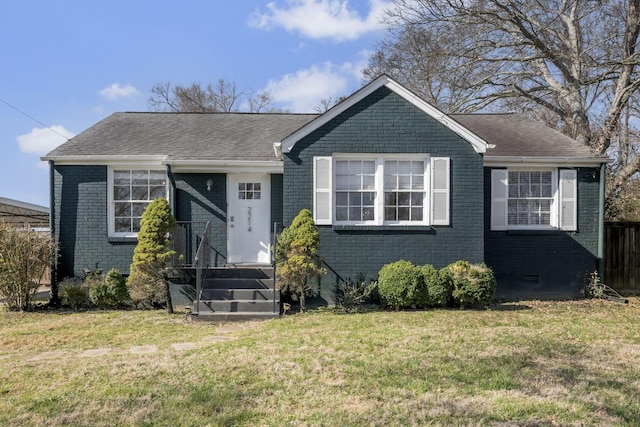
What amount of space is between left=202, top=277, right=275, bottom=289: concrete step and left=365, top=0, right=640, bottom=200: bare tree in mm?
9967

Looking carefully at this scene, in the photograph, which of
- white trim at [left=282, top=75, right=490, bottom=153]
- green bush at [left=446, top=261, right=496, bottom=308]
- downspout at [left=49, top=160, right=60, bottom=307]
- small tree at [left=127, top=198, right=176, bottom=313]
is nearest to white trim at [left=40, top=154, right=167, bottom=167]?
downspout at [left=49, top=160, right=60, bottom=307]

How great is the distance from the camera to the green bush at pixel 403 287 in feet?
28.3

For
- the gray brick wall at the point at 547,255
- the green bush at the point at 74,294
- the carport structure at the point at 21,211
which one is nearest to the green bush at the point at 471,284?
the gray brick wall at the point at 547,255

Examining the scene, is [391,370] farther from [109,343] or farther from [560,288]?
[560,288]

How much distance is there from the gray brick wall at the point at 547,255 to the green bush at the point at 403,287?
2.66 metres

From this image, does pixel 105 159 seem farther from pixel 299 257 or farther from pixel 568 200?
pixel 568 200

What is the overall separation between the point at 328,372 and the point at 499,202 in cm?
722

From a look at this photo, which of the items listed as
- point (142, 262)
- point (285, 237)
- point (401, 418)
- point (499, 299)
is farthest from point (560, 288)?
point (142, 262)

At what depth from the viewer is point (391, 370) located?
5.09m

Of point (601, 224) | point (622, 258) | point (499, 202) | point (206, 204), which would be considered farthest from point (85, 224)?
point (622, 258)

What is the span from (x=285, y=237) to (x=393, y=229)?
2.34 metres

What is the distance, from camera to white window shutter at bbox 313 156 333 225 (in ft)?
30.8

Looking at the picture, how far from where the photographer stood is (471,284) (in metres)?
8.73

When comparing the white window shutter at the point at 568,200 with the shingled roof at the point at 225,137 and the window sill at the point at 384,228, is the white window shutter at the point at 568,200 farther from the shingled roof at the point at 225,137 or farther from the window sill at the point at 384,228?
the window sill at the point at 384,228
